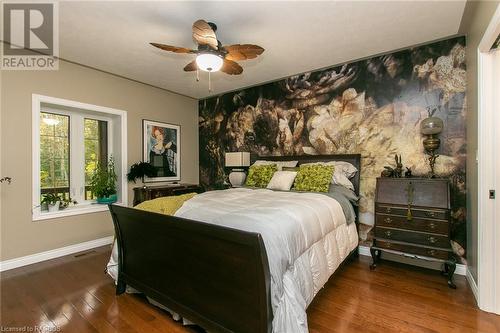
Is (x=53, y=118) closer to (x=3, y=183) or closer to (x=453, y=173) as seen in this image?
(x=3, y=183)

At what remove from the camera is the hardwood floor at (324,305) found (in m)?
1.85

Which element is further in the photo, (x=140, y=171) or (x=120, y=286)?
(x=140, y=171)

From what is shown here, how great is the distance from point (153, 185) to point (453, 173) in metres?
4.56

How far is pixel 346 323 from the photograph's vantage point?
6.15 ft

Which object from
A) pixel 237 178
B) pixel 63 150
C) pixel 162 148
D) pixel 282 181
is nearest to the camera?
pixel 282 181

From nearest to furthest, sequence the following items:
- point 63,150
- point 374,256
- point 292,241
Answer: point 292,241 → point 374,256 → point 63,150

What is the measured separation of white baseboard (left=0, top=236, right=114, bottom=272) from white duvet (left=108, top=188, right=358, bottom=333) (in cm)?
242

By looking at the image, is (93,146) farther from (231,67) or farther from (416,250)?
(416,250)

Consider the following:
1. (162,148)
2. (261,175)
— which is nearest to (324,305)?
(261,175)

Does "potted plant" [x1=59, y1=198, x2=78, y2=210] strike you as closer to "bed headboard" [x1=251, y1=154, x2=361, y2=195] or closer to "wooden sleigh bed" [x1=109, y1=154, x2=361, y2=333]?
"wooden sleigh bed" [x1=109, y1=154, x2=361, y2=333]

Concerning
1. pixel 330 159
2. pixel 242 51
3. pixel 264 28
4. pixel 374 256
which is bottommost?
pixel 374 256

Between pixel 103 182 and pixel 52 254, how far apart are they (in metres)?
1.17

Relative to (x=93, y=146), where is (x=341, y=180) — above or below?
below

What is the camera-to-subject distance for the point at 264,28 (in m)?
2.60
